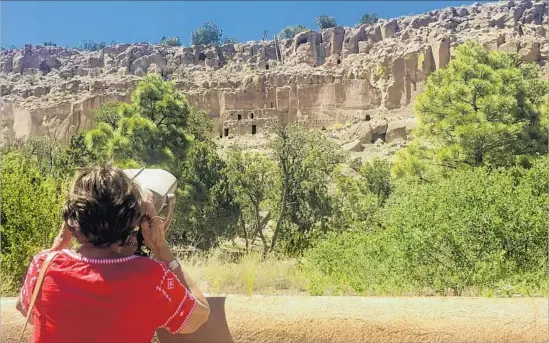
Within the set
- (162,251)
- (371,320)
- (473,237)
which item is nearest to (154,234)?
(162,251)

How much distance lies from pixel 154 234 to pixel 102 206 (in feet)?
0.84

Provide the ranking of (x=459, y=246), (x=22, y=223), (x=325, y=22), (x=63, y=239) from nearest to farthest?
(x=63, y=239)
(x=459, y=246)
(x=22, y=223)
(x=325, y=22)

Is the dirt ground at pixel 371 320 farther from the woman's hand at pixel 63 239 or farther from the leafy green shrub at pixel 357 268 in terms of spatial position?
the leafy green shrub at pixel 357 268

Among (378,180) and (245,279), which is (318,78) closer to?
(378,180)

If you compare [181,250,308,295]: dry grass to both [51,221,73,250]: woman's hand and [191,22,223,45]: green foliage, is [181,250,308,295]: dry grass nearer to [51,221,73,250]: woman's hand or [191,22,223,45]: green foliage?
[51,221,73,250]: woman's hand

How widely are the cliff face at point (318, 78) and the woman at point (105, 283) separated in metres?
44.1

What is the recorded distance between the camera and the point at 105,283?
1683mm

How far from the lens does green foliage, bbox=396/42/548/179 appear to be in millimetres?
15320

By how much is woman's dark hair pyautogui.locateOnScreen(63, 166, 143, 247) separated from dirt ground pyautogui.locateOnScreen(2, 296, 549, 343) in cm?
65

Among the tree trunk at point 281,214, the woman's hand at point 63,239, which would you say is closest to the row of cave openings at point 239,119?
the tree trunk at point 281,214

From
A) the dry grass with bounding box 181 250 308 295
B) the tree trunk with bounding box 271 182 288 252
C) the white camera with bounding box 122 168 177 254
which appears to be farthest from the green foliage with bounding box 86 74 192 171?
the white camera with bounding box 122 168 177 254

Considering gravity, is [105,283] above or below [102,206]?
below

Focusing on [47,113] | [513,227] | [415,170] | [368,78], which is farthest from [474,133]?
[47,113]

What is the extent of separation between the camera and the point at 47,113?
197 ft
